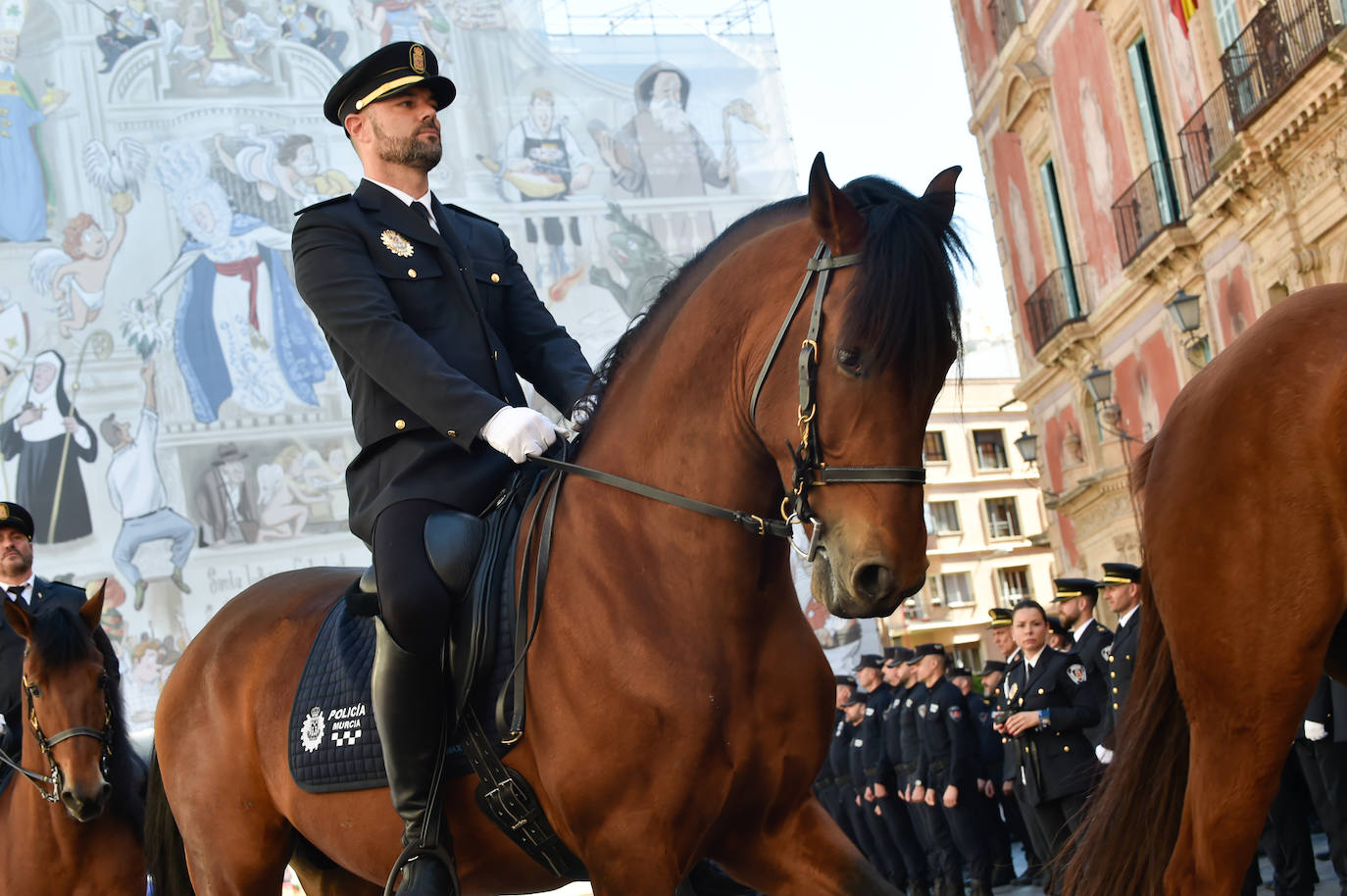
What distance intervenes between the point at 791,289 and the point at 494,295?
121cm

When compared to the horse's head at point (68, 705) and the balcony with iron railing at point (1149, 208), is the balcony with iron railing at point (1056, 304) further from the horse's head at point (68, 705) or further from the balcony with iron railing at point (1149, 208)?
the horse's head at point (68, 705)

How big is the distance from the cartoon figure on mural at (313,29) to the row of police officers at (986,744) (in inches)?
887

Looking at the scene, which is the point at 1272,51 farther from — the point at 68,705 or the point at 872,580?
the point at 872,580

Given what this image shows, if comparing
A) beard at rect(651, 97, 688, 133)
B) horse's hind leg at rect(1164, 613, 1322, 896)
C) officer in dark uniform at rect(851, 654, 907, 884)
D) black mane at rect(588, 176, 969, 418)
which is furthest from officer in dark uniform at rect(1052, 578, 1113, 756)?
beard at rect(651, 97, 688, 133)

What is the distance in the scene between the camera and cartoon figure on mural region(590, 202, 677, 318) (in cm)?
3369

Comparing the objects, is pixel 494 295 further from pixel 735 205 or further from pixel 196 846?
pixel 735 205

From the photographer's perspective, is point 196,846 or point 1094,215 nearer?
point 196,846

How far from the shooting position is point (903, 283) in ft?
9.61

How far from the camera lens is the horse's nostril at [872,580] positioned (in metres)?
2.82

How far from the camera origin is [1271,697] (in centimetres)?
410

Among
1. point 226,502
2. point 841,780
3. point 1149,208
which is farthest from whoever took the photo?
point 226,502

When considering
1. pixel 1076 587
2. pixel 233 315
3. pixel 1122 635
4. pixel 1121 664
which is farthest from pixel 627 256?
pixel 1121 664

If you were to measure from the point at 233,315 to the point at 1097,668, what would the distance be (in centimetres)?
2579

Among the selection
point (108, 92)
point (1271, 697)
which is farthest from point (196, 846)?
point (108, 92)
